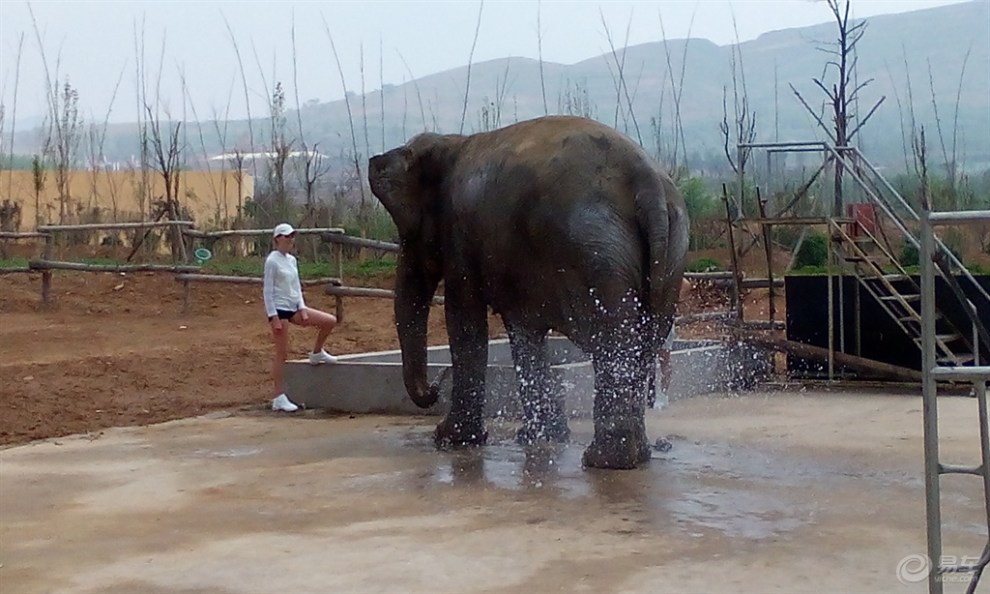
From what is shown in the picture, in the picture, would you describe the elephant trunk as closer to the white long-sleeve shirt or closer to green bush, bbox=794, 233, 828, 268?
the white long-sleeve shirt

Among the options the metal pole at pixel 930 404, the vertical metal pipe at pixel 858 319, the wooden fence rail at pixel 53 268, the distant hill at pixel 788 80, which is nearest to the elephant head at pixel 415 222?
the vertical metal pipe at pixel 858 319

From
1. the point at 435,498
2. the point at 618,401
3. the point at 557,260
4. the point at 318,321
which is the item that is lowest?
the point at 435,498

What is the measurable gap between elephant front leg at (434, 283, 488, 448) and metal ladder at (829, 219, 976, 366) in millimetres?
3945

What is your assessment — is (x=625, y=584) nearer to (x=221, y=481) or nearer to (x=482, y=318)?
(x=221, y=481)

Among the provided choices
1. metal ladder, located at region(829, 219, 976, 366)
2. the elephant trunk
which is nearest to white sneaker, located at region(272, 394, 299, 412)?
the elephant trunk

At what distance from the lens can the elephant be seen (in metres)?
7.75

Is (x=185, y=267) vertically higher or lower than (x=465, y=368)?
higher

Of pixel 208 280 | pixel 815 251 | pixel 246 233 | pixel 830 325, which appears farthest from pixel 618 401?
pixel 208 280

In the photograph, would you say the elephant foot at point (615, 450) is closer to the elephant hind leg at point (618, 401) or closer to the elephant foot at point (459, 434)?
the elephant hind leg at point (618, 401)

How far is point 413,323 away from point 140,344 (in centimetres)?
629

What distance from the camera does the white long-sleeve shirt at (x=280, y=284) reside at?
428 inches

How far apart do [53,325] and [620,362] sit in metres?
9.96

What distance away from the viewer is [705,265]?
18.2 metres

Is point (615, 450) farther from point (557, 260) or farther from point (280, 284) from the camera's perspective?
point (280, 284)
